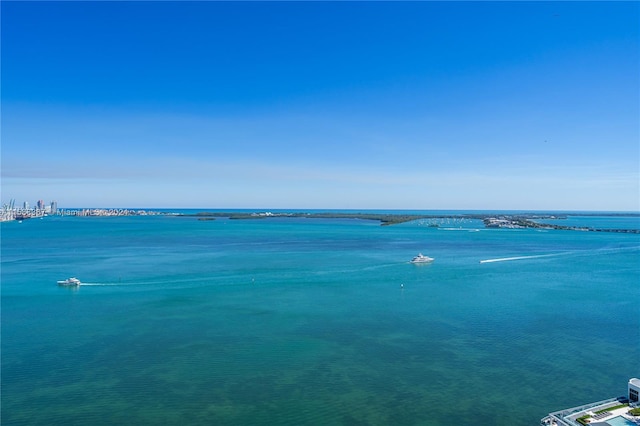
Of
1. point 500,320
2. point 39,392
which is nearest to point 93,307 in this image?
point 39,392

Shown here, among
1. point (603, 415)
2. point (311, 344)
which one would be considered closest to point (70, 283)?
point (311, 344)

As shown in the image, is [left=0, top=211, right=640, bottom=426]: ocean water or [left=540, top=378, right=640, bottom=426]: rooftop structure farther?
[left=0, top=211, right=640, bottom=426]: ocean water

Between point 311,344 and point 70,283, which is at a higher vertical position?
point 70,283

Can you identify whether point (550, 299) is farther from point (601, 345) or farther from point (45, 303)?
point (45, 303)

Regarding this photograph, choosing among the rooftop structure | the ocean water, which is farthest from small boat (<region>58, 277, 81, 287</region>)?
the rooftop structure

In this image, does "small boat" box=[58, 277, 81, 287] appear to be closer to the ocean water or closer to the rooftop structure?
the ocean water

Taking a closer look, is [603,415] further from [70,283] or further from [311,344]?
[70,283]

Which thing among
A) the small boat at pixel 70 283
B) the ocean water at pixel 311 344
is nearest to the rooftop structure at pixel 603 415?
the ocean water at pixel 311 344

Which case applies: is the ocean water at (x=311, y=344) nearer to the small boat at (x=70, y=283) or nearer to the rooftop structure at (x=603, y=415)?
the small boat at (x=70, y=283)
